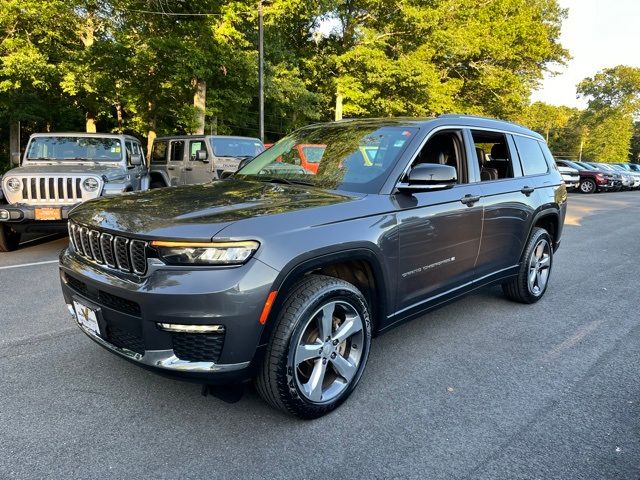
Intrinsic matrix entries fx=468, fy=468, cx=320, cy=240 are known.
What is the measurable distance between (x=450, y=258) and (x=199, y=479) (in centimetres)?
227

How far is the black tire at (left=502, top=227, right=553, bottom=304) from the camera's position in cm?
462

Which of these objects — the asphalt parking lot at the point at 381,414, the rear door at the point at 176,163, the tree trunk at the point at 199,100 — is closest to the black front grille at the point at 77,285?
the asphalt parking lot at the point at 381,414

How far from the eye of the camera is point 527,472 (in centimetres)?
229

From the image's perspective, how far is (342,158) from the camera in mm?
3475

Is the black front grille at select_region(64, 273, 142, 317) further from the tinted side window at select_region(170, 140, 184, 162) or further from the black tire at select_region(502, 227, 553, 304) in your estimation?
the tinted side window at select_region(170, 140, 184, 162)

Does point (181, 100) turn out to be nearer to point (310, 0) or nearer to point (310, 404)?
point (310, 0)

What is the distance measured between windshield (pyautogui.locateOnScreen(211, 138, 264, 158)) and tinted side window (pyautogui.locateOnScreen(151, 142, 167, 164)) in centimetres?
188

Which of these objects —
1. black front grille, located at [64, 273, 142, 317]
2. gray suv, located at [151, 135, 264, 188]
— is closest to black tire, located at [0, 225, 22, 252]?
gray suv, located at [151, 135, 264, 188]

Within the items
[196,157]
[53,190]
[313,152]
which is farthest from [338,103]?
[313,152]

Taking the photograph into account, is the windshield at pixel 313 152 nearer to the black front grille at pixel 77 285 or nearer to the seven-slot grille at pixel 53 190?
the black front grille at pixel 77 285

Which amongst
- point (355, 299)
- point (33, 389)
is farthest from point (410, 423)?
point (33, 389)

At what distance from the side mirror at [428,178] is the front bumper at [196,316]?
1231mm

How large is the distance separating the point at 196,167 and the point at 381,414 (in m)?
9.71

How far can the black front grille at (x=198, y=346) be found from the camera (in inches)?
89.8
